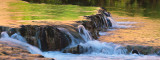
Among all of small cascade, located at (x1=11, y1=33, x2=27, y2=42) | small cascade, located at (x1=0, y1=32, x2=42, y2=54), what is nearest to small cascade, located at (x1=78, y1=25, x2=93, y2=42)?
small cascade, located at (x1=0, y1=32, x2=42, y2=54)

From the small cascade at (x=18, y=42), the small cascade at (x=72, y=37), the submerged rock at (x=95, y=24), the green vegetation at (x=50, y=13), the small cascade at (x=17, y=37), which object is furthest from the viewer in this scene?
the green vegetation at (x=50, y=13)

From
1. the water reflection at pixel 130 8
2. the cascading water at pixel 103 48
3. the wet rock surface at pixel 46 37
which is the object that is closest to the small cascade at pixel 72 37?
the wet rock surface at pixel 46 37

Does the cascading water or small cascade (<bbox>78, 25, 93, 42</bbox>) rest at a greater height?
small cascade (<bbox>78, 25, 93, 42</bbox>)

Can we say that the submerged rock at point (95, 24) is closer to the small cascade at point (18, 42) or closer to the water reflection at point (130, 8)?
the small cascade at point (18, 42)

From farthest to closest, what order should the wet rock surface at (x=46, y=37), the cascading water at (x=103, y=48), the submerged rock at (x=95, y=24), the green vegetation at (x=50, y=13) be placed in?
the green vegetation at (x=50, y=13) < the submerged rock at (x=95, y=24) < the cascading water at (x=103, y=48) < the wet rock surface at (x=46, y=37)

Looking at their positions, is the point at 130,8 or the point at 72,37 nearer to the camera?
the point at 72,37

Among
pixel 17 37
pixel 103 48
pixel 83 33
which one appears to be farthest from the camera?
pixel 83 33

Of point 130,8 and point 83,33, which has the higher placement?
point 83,33

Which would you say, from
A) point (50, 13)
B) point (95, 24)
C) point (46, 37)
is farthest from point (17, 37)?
point (95, 24)

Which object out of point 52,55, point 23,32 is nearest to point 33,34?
point 23,32

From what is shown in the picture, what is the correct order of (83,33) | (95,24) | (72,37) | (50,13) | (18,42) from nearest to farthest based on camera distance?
(18,42), (72,37), (83,33), (95,24), (50,13)

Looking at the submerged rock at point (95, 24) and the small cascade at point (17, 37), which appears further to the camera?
the submerged rock at point (95, 24)

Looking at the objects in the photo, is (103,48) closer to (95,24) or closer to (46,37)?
(46,37)

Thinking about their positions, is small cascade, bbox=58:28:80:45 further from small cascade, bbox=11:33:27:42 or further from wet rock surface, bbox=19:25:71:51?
small cascade, bbox=11:33:27:42
